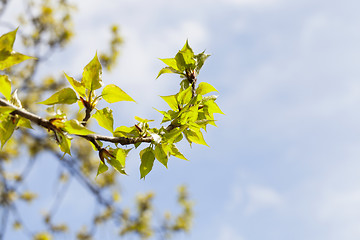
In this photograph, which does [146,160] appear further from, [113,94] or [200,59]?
[200,59]

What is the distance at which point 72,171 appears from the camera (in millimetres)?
3936

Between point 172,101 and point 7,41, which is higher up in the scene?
point 172,101

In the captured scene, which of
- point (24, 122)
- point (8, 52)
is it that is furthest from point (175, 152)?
Result: point (8, 52)

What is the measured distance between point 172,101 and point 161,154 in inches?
8.0

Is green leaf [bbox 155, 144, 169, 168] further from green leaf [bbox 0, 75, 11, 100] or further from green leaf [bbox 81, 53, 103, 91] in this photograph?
green leaf [bbox 0, 75, 11, 100]

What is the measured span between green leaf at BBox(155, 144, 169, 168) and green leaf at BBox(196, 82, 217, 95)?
29 cm

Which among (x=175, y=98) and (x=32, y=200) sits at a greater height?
(x=32, y=200)

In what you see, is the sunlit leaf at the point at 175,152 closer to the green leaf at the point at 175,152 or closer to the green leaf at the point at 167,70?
the green leaf at the point at 175,152

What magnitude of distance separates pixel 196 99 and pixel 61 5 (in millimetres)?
4845

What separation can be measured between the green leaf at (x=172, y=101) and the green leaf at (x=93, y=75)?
235 millimetres

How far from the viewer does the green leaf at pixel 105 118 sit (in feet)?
3.67

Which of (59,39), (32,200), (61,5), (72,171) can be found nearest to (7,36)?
(72,171)

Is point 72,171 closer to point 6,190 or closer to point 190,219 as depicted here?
point 6,190

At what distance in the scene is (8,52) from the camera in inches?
37.0
